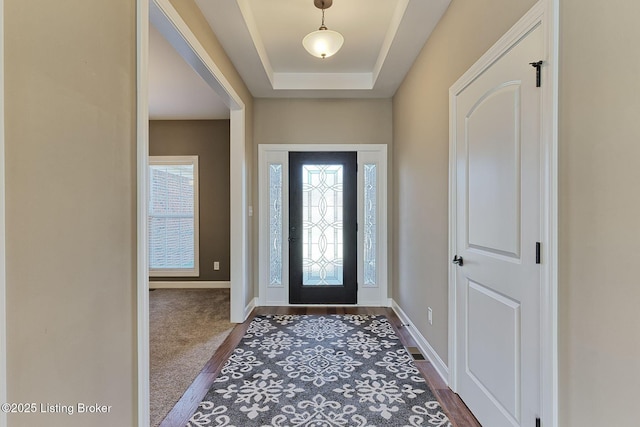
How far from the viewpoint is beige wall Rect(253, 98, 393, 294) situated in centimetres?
382

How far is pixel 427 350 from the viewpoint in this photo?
8.17ft

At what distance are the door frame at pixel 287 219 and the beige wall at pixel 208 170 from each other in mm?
1347

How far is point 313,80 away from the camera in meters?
3.54

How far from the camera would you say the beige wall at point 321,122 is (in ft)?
12.5

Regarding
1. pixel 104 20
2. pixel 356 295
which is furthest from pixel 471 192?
pixel 356 295

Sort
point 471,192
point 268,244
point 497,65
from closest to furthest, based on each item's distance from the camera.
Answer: point 497,65 < point 471,192 < point 268,244

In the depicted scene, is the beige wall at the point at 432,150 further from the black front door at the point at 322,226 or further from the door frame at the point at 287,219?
the black front door at the point at 322,226

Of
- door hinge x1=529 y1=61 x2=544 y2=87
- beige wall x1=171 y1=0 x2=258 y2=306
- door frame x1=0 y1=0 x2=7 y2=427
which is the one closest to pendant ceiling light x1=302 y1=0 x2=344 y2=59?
beige wall x1=171 y1=0 x2=258 y2=306

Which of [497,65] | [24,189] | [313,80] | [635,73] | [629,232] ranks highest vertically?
[313,80]

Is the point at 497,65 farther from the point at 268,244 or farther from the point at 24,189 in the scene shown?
the point at 268,244

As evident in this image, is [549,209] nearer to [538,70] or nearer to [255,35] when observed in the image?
[538,70]

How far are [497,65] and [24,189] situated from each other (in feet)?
6.63

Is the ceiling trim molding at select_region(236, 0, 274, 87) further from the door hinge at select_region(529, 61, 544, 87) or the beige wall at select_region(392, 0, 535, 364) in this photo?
the door hinge at select_region(529, 61, 544, 87)

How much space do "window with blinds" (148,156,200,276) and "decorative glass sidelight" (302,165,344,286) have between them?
2155 millimetres
